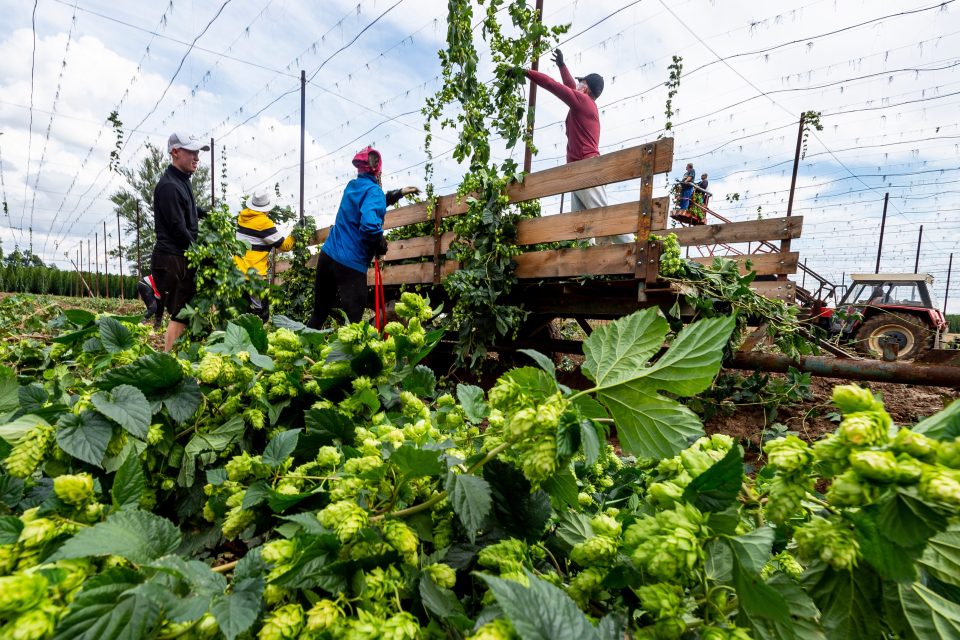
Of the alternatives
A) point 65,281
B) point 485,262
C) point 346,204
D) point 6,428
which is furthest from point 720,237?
point 65,281

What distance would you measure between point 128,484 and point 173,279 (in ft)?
15.6

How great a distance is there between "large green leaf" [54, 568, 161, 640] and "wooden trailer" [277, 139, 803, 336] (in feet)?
10.8

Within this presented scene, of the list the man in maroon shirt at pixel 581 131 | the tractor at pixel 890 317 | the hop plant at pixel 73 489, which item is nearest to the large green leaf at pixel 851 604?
the hop plant at pixel 73 489

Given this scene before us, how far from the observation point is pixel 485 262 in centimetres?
422

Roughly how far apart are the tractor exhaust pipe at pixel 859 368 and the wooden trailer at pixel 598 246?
0.72 meters

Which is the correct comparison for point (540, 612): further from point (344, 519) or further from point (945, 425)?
point (945, 425)

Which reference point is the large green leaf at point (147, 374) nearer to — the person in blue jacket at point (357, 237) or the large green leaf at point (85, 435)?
the large green leaf at point (85, 435)

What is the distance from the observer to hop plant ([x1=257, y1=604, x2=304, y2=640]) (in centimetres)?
46

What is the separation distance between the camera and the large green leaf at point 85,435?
71 centimetres

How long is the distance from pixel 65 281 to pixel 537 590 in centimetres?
3329

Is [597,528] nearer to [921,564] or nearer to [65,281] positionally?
[921,564]

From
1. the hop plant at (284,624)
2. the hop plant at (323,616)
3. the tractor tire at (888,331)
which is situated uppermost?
the hop plant at (323,616)

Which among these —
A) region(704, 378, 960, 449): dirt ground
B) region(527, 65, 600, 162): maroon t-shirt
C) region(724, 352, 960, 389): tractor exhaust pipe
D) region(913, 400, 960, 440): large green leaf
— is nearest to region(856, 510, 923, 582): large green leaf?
region(913, 400, 960, 440): large green leaf

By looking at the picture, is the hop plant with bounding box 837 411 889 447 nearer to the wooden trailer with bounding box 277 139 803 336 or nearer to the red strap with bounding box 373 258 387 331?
the red strap with bounding box 373 258 387 331
